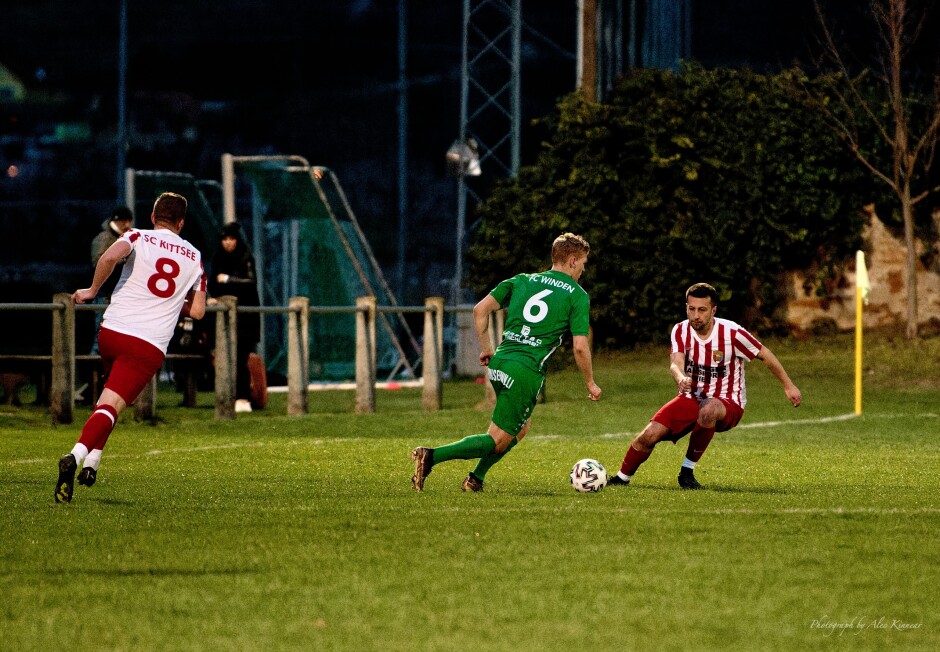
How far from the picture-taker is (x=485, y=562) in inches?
274

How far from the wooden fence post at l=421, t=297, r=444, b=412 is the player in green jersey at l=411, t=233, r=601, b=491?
914 cm

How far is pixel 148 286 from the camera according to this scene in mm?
9930

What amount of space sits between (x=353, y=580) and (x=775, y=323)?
21082mm

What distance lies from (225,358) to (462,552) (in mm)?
10123

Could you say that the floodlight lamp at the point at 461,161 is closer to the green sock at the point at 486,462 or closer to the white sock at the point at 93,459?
the green sock at the point at 486,462

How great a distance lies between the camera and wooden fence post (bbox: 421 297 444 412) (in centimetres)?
1894

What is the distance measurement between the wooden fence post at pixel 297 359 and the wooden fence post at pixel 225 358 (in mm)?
821

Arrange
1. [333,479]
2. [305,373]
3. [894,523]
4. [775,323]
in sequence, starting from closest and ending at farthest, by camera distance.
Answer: [894,523]
[333,479]
[305,373]
[775,323]

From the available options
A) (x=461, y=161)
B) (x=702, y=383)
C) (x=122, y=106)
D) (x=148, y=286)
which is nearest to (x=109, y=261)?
(x=148, y=286)

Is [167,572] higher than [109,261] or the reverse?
the reverse

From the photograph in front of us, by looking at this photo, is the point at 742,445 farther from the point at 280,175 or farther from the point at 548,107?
the point at 548,107

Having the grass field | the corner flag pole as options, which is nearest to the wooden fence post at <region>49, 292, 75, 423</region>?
the grass field

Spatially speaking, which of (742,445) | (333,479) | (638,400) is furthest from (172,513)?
(638,400)

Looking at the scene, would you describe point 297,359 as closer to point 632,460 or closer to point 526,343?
point 632,460
